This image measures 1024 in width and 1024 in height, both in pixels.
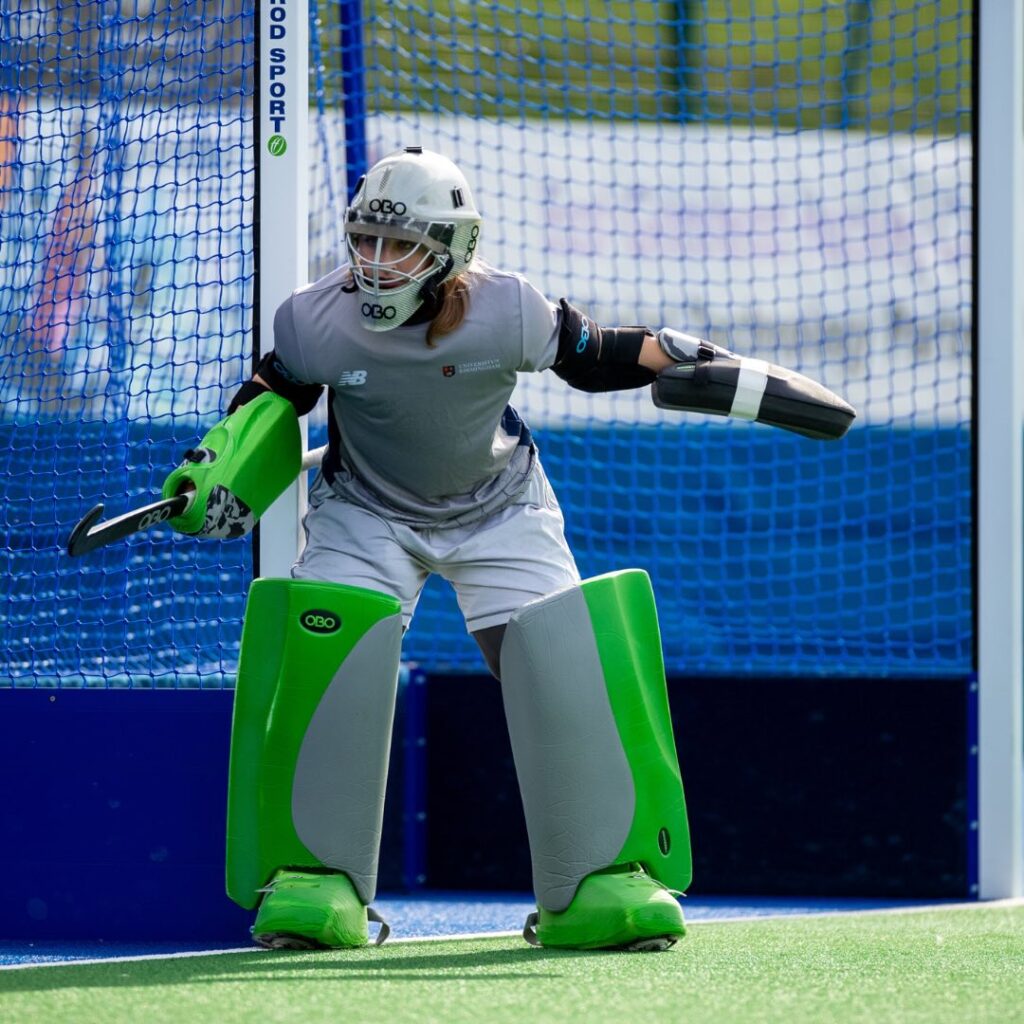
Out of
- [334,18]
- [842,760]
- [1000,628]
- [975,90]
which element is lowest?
[842,760]

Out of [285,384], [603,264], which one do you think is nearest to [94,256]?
[285,384]

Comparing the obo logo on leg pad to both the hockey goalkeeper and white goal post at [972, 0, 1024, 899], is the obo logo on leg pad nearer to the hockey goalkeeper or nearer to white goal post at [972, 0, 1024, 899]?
the hockey goalkeeper

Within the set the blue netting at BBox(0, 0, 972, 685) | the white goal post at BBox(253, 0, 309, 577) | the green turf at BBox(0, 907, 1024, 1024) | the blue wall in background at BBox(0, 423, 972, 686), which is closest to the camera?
the green turf at BBox(0, 907, 1024, 1024)

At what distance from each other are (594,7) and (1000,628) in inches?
108

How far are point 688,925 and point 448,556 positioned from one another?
0.88m

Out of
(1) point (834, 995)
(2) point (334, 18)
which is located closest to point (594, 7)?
(2) point (334, 18)

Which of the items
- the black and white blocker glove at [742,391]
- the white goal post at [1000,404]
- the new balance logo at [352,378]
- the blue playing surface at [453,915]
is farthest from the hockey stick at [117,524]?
the white goal post at [1000,404]

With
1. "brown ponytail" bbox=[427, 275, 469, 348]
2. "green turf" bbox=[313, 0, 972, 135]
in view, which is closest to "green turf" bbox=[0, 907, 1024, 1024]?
"brown ponytail" bbox=[427, 275, 469, 348]

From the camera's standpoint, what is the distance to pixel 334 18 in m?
5.31

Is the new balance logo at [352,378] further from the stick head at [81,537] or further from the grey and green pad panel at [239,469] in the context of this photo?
the stick head at [81,537]

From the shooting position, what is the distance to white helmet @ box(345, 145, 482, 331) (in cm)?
268

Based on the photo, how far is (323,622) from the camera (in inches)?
107

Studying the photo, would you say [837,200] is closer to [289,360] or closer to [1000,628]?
[1000,628]

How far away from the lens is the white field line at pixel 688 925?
2.63 m
